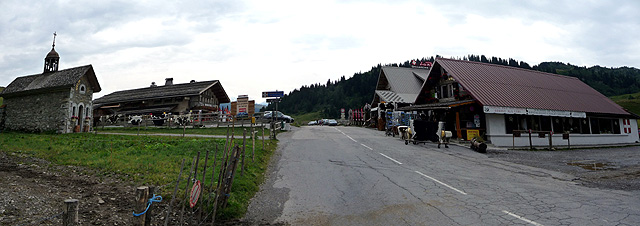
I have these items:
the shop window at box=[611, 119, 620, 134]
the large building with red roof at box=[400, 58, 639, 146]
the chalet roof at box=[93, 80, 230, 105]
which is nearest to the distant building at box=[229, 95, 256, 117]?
the chalet roof at box=[93, 80, 230, 105]

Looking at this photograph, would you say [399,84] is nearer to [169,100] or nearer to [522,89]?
[522,89]

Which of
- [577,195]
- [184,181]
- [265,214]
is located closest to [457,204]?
[577,195]

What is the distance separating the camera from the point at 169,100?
40750 millimetres

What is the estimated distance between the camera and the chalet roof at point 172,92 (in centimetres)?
3900

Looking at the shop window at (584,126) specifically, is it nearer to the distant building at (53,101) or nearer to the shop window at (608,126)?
the shop window at (608,126)

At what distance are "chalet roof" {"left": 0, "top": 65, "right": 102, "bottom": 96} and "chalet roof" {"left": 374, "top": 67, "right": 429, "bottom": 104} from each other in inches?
1183

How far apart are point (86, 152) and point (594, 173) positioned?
20.8 m

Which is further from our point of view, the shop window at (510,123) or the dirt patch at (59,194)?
the shop window at (510,123)

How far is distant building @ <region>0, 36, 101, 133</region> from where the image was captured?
25845mm

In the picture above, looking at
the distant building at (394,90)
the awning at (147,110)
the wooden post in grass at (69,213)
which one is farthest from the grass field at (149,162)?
the awning at (147,110)

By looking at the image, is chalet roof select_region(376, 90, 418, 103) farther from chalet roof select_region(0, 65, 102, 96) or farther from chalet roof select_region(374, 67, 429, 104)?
chalet roof select_region(0, 65, 102, 96)

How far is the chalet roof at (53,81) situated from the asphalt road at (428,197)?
76.8ft

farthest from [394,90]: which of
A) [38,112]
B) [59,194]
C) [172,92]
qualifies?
[59,194]

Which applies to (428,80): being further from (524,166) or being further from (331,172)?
(331,172)
